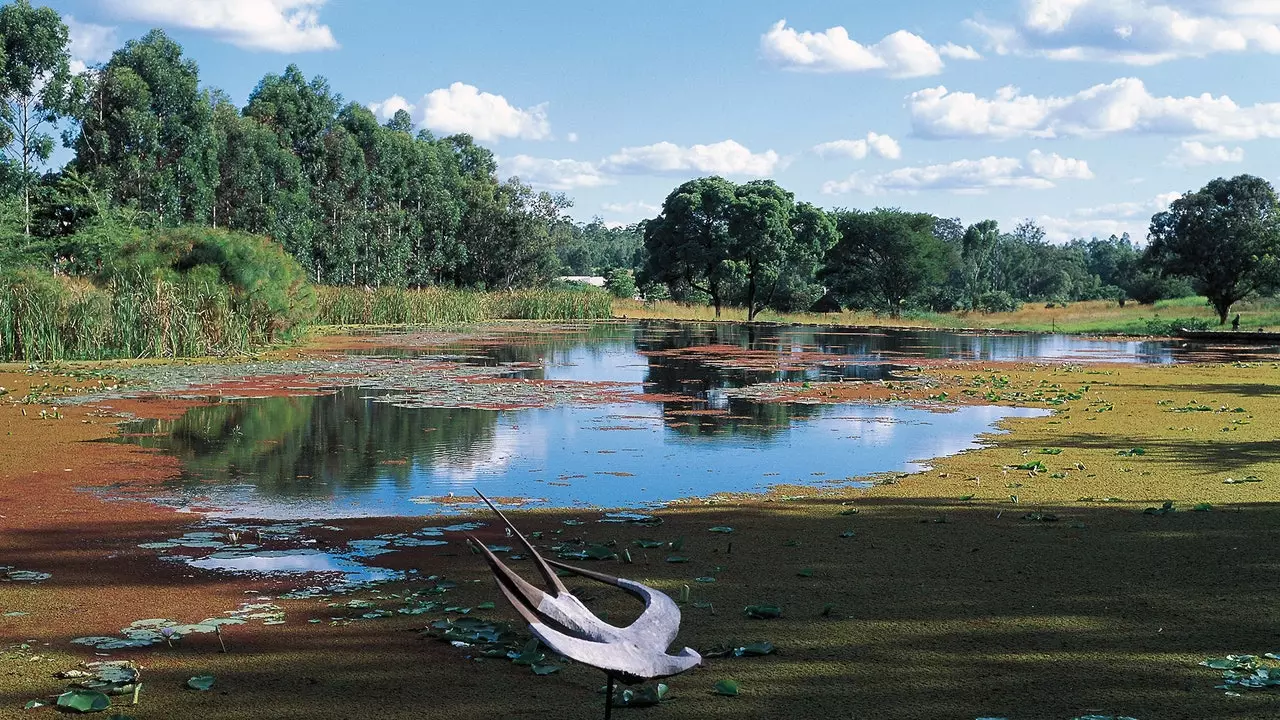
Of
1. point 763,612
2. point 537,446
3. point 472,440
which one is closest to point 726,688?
point 763,612

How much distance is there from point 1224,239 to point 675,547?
196 feet

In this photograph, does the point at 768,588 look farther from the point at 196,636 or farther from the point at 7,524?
the point at 7,524

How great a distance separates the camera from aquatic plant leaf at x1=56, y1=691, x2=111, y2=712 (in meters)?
5.07

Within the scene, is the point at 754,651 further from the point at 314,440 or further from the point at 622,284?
the point at 622,284

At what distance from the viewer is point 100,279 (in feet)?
105

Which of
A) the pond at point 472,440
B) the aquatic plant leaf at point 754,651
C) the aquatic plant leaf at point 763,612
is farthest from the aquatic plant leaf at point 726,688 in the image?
the pond at point 472,440

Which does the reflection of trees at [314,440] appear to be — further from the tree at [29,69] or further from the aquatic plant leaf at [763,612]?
the tree at [29,69]

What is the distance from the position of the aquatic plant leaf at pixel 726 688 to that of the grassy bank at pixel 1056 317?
57879mm

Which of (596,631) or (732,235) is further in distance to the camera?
(732,235)

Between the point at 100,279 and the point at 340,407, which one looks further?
the point at 100,279

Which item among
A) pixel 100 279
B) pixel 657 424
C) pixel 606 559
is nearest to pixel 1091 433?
pixel 657 424

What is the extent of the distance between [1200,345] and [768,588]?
4591 centimetres

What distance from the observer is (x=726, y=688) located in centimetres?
534

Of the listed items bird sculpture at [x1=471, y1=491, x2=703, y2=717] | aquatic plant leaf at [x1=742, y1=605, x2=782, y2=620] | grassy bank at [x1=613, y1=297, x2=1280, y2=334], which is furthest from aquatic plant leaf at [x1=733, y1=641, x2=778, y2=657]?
grassy bank at [x1=613, y1=297, x2=1280, y2=334]
